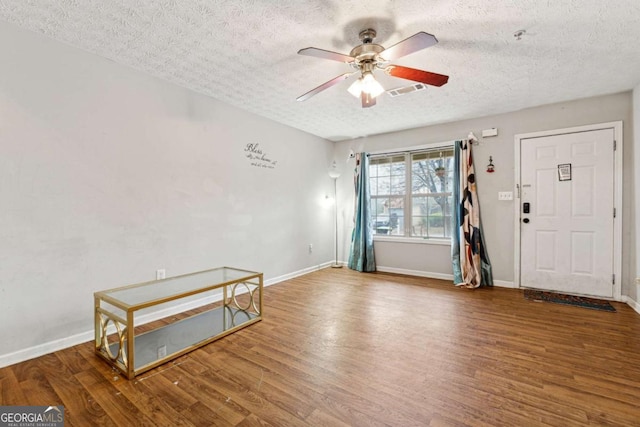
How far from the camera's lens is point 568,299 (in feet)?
11.0

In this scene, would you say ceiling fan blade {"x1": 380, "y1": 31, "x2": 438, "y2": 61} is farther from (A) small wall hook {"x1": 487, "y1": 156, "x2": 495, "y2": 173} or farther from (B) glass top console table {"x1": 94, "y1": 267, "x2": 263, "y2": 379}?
(A) small wall hook {"x1": 487, "y1": 156, "x2": 495, "y2": 173}

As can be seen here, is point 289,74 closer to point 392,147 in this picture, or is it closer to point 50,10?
point 50,10

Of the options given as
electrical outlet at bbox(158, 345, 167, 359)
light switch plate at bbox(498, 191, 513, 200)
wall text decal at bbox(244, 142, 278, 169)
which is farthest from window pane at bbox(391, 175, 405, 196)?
electrical outlet at bbox(158, 345, 167, 359)

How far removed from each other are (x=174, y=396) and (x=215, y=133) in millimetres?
2697

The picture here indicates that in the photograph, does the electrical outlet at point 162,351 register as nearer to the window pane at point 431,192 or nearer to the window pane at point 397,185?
the window pane at point 431,192

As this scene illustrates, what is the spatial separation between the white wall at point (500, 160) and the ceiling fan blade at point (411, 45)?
1436 millimetres

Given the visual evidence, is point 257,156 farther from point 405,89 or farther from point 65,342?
point 65,342

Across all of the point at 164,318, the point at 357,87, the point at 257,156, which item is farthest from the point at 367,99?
the point at 164,318

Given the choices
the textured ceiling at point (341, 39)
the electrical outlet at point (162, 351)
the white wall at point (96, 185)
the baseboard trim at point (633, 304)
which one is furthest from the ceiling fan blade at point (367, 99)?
the baseboard trim at point (633, 304)

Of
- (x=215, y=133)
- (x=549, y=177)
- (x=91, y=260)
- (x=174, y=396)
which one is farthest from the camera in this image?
(x=549, y=177)

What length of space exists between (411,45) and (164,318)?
324 cm

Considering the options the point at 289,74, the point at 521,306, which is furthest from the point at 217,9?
the point at 521,306

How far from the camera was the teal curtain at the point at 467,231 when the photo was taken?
399 cm

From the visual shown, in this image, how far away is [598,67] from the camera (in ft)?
8.70
